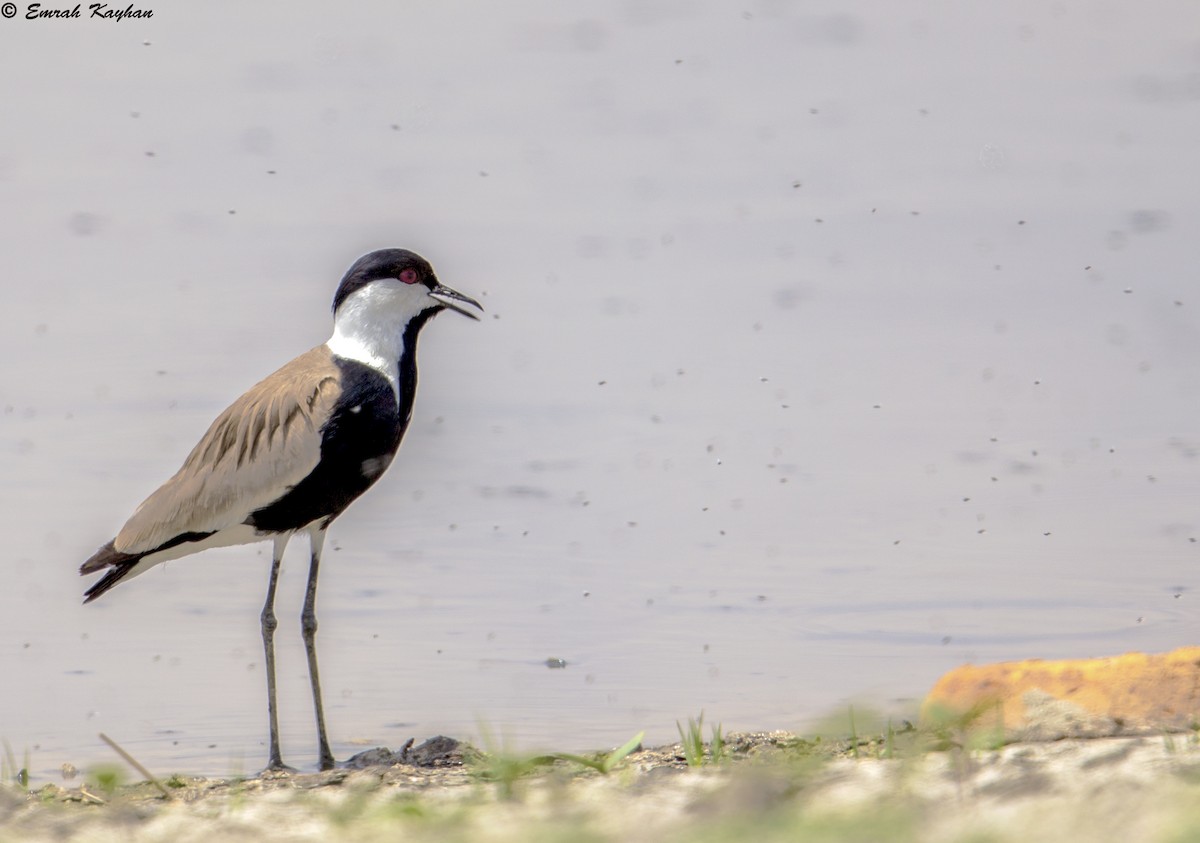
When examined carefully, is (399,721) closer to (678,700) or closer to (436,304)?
(678,700)

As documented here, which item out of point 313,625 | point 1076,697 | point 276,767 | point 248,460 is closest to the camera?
point 1076,697

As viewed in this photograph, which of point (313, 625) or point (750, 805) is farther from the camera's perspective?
point (313, 625)

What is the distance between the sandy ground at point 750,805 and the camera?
380cm

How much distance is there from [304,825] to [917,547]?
16.5ft

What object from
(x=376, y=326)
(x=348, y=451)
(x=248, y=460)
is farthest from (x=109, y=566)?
(x=376, y=326)

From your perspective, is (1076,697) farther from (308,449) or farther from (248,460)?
(248,460)

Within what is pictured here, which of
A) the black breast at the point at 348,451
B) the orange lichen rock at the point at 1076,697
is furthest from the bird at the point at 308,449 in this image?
the orange lichen rock at the point at 1076,697

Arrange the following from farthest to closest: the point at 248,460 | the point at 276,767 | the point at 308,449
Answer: the point at 248,460, the point at 308,449, the point at 276,767

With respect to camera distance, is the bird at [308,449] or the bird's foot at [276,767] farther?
the bird at [308,449]

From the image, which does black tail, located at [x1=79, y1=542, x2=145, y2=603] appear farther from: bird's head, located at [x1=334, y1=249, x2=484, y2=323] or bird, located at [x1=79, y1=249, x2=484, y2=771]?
bird's head, located at [x1=334, y1=249, x2=484, y2=323]

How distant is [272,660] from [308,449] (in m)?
0.82

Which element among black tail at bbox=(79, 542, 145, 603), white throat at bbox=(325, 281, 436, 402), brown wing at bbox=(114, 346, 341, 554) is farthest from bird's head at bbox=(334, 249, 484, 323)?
black tail at bbox=(79, 542, 145, 603)

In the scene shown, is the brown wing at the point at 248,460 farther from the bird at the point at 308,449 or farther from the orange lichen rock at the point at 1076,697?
the orange lichen rock at the point at 1076,697

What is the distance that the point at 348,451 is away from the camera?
7.03 meters
